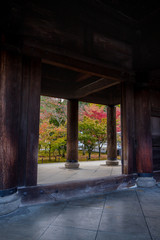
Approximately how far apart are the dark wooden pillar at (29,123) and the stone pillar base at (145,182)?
13.1 feet

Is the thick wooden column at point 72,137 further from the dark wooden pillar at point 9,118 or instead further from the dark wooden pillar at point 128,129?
the dark wooden pillar at point 9,118

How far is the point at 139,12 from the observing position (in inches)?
174

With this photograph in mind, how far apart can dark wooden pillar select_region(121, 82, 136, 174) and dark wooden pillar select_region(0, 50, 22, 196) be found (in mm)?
4065

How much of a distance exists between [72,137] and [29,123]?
663cm

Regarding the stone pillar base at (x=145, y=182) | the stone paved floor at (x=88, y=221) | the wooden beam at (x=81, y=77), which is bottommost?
the stone paved floor at (x=88, y=221)

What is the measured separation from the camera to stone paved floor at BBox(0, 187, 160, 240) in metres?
3.14

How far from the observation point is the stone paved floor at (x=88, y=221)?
314 cm

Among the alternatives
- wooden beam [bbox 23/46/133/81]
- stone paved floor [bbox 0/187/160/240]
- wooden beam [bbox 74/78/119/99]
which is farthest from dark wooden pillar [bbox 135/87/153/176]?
stone paved floor [bbox 0/187/160/240]

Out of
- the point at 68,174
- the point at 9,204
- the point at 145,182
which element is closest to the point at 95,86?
the point at 68,174

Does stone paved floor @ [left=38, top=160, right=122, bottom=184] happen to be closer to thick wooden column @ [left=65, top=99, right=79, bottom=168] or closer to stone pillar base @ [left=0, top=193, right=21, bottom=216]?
thick wooden column @ [left=65, top=99, right=79, bottom=168]

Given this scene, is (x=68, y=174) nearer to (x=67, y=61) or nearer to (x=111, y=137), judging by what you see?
(x=67, y=61)

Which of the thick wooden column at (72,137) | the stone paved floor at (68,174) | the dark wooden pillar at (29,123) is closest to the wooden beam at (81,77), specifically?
the thick wooden column at (72,137)

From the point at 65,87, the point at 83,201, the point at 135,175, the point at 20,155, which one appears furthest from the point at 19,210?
the point at 65,87

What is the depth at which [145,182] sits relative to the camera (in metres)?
6.79
